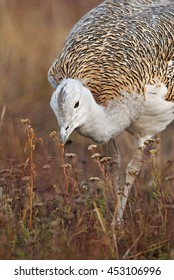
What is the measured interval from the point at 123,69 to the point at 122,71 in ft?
0.05

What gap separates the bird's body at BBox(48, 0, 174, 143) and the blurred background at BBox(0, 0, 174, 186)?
4.55ft

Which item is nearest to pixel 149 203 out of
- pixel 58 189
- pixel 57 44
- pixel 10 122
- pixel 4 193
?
pixel 58 189

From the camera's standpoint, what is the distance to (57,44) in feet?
32.6

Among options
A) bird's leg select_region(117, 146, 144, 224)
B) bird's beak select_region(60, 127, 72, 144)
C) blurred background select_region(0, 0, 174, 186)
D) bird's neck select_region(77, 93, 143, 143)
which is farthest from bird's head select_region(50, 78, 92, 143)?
blurred background select_region(0, 0, 174, 186)

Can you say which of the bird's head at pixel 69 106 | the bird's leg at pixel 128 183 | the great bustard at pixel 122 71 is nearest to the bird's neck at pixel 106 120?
the great bustard at pixel 122 71

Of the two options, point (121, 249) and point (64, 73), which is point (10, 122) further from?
point (121, 249)

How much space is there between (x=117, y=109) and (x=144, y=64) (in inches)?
15.3

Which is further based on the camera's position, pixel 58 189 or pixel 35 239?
pixel 58 189

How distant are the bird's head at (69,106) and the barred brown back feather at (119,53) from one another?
0.43m

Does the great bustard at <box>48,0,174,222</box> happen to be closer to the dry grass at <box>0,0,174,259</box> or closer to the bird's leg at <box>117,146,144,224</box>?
the bird's leg at <box>117,146,144,224</box>

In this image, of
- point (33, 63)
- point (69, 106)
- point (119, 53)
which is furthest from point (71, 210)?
point (33, 63)

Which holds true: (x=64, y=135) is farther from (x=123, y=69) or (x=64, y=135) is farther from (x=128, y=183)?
(x=123, y=69)

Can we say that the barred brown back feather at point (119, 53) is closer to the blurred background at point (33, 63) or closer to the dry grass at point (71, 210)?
the dry grass at point (71, 210)

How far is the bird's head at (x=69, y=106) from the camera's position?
4941 millimetres
